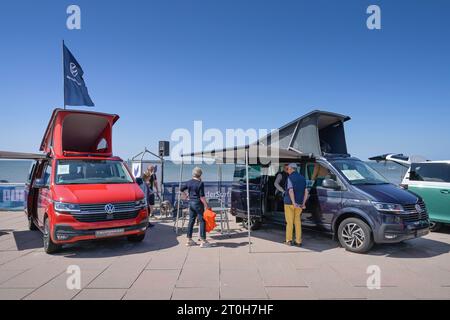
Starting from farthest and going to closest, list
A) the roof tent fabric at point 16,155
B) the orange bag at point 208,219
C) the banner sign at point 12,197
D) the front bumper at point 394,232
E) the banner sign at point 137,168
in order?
the banner sign at point 12,197 → the banner sign at point 137,168 → the roof tent fabric at point 16,155 → the orange bag at point 208,219 → the front bumper at point 394,232

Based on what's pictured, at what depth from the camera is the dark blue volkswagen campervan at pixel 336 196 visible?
596 centimetres

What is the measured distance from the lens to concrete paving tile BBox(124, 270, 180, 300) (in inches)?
163

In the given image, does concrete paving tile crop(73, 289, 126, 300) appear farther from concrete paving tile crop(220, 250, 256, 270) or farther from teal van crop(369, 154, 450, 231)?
teal van crop(369, 154, 450, 231)

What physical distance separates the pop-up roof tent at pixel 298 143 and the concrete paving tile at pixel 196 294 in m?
2.79

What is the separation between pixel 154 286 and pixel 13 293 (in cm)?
198

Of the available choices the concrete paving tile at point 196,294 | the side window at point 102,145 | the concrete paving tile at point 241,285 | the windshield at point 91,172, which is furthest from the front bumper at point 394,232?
the side window at point 102,145

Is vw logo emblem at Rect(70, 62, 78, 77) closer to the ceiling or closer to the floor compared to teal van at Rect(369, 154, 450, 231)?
closer to the ceiling

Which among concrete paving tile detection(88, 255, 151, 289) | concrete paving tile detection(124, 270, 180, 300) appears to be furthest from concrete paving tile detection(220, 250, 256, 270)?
concrete paving tile detection(88, 255, 151, 289)

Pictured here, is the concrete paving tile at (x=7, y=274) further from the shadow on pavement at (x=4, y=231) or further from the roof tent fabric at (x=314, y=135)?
the roof tent fabric at (x=314, y=135)

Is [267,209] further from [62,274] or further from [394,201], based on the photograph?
[62,274]

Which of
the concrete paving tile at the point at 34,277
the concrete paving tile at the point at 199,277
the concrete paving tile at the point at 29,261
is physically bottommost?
the concrete paving tile at the point at 199,277

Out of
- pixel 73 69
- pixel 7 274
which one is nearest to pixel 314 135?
pixel 7 274

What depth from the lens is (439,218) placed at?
831cm
